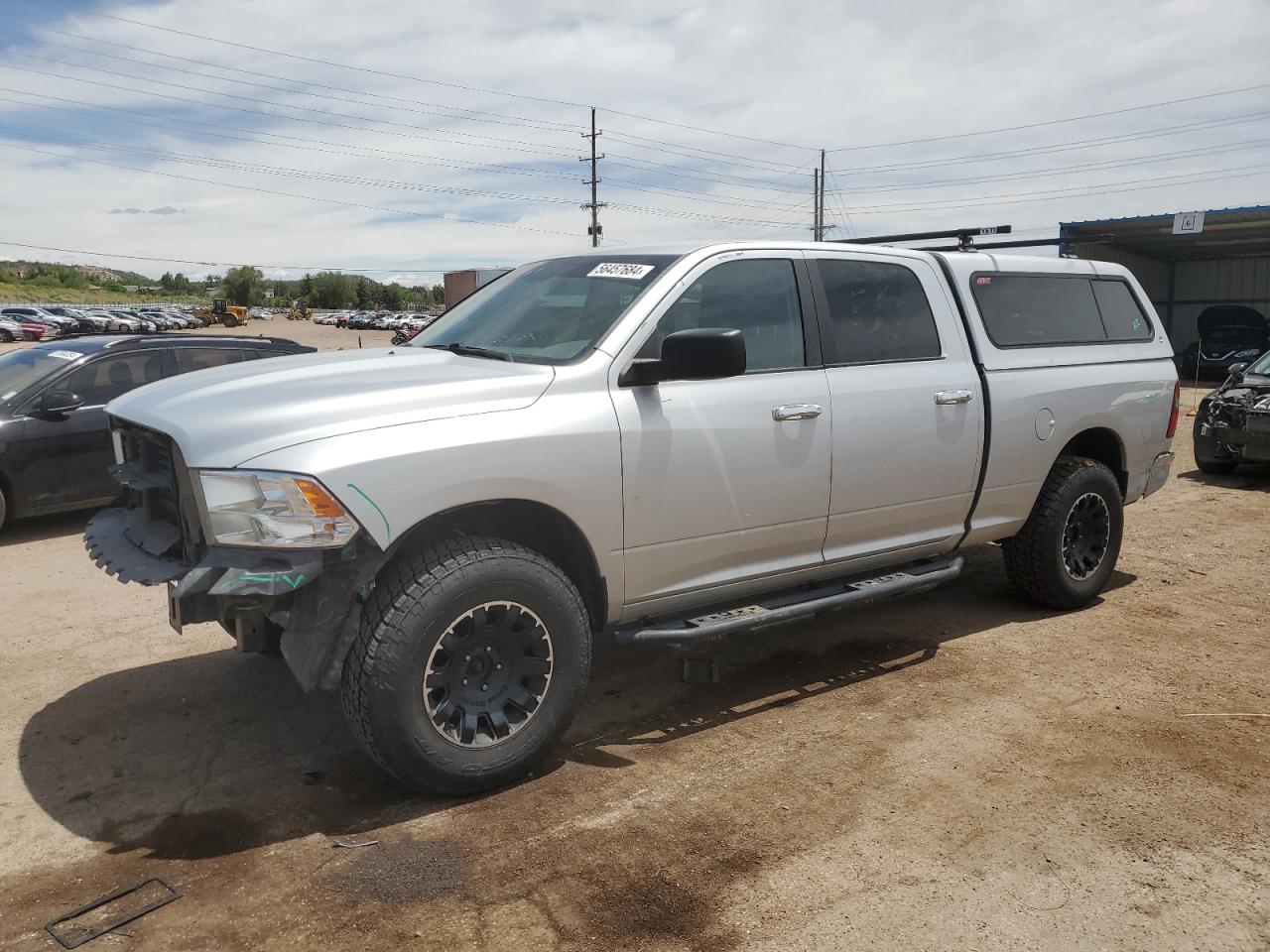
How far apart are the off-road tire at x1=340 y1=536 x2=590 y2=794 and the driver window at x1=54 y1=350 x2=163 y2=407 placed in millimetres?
5970

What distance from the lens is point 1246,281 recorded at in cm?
2862

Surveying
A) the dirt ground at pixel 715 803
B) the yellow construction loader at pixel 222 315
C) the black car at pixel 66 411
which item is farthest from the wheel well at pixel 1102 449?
the yellow construction loader at pixel 222 315

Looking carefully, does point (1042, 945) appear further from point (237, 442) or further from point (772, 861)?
point (237, 442)

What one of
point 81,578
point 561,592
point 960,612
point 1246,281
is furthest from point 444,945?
point 1246,281

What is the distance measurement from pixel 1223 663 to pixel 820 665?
6.64 feet

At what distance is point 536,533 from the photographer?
3.91m

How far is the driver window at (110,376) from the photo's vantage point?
816cm

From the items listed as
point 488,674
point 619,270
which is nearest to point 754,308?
point 619,270

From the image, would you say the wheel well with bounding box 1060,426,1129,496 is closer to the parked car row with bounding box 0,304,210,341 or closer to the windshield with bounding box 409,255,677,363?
the windshield with bounding box 409,255,677,363

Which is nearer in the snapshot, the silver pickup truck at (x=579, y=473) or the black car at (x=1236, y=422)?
the silver pickup truck at (x=579, y=473)

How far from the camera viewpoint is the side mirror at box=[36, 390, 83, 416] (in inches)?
308

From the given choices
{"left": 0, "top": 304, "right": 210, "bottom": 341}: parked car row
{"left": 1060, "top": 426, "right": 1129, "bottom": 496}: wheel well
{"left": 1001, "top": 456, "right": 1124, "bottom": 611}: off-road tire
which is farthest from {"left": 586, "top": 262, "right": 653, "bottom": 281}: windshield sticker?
{"left": 0, "top": 304, "right": 210, "bottom": 341}: parked car row

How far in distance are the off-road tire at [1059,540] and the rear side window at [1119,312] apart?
0.87 meters

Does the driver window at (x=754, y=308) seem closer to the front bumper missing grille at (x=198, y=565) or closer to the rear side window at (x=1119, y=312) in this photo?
the front bumper missing grille at (x=198, y=565)
